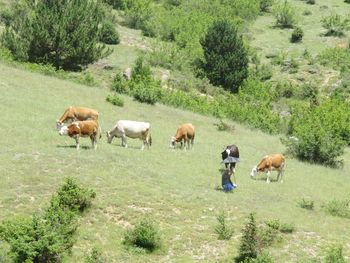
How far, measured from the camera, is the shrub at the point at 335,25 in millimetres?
73250

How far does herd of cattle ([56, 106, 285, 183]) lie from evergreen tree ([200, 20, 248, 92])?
29370 mm

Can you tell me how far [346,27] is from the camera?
75.1 metres

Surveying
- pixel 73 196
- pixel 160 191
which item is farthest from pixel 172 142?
pixel 73 196

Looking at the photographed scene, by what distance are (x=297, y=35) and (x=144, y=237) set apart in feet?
195

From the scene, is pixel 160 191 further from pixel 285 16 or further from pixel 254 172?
pixel 285 16

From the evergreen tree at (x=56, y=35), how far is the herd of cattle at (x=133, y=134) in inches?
787

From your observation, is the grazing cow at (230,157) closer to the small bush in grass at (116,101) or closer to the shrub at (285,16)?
the small bush in grass at (116,101)

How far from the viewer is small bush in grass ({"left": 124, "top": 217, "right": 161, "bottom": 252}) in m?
17.0

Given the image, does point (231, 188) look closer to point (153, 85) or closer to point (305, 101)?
point (153, 85)

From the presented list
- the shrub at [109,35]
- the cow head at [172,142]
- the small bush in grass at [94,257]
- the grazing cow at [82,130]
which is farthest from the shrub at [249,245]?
the shrub at [109,35]

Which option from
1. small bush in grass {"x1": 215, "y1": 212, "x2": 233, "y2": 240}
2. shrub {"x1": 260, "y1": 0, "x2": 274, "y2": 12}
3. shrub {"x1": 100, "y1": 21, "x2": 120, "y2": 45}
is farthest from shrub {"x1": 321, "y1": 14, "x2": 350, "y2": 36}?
small bush in grass {"x1": 215, "y1": 212, "x2": 233, "y2": 240}

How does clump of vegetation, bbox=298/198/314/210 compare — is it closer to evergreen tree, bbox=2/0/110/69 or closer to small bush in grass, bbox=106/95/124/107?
small bush in grass, bbox=106/95/124/107

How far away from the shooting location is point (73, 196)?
18.0 meters

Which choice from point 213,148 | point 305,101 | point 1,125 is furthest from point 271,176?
point 305,101
